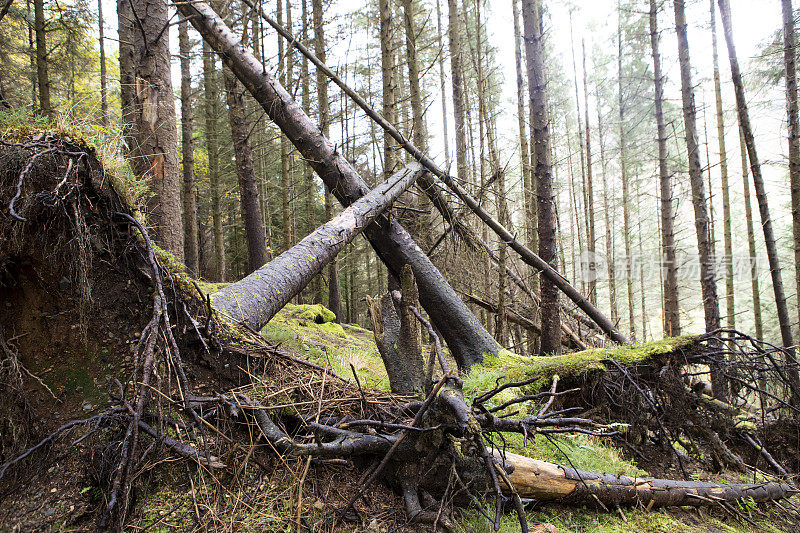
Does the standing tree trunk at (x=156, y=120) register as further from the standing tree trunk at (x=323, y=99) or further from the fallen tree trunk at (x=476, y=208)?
the standing tree trunk at (x=323, y=99)

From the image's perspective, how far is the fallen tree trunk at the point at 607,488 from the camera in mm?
2365

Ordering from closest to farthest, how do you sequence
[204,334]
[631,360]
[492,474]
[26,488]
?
1. [492,474]
2. [26,488]
3. [204,334]
4. [631,360]

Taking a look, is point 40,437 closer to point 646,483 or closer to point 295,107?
point 646,483

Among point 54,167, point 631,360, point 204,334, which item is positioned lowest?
point 631,360

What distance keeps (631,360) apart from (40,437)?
4.44 m

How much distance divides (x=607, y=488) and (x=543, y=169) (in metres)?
4.52

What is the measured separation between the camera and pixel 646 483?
263cm

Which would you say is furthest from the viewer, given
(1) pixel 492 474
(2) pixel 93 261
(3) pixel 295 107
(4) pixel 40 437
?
(3) pixel 295 107

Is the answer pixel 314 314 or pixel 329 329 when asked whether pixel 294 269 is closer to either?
pixel 329 329

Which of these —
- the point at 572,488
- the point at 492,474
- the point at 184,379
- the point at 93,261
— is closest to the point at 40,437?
the point at 184,379

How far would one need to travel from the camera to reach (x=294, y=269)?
370 centimetres

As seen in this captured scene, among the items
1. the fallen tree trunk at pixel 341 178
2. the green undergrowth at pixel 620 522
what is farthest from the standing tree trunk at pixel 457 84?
the green undergrowth at pixel 620 522

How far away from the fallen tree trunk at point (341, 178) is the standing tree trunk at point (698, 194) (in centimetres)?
673

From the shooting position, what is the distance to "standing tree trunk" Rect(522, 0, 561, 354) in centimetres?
576
